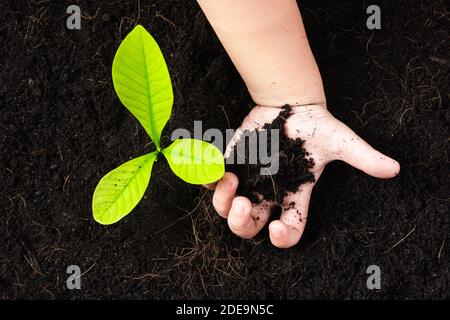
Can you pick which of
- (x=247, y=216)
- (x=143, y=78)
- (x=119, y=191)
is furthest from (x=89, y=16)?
(x=247, y=216)

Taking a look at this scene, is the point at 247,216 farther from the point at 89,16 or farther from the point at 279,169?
the point at 89,16

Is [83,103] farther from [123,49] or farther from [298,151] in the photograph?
[298,151]

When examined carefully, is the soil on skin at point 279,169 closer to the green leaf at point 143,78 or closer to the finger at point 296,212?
the finger at point 296,212

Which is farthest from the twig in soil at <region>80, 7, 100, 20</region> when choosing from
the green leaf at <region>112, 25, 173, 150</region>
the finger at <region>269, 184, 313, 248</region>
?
the finger at <region>269, 184, 313, 248</region>

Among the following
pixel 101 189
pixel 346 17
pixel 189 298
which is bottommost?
pixel 189 298

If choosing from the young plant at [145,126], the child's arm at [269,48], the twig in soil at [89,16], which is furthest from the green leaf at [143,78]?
the twig in soil at [89,16]
